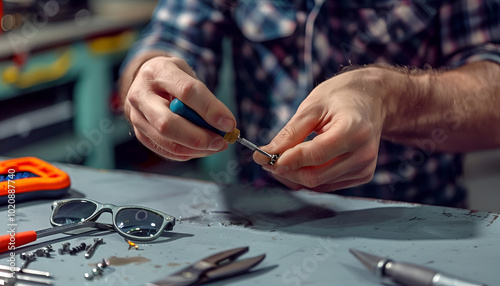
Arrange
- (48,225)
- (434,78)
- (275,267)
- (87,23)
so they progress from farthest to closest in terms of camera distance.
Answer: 1. (87,23)
2. (434,78)
3. (48,225)
4. (275,267)

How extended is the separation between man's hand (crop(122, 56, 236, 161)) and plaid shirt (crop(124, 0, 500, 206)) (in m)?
0.24

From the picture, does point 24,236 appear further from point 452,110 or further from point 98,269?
point 452,110

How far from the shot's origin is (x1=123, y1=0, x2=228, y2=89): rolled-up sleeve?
923mm

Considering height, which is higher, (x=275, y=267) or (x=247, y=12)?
(x=247, y=12)

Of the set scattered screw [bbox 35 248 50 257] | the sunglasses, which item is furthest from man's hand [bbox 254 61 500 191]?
scattered screw [bbox 35 248 50 257]

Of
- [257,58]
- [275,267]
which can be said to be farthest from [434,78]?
[275,267]

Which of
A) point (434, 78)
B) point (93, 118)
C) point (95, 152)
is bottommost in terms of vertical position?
point (95, 152)

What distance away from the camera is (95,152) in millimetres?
1679

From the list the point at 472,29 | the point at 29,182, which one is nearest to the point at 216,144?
the point at 29,182

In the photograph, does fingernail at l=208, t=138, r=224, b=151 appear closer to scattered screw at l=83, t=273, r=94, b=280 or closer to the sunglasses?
the sunglasses

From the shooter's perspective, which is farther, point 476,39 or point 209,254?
point 476,39

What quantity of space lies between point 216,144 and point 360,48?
39cm

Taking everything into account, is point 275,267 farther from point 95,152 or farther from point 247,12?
point 95,152

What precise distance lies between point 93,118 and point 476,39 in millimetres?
1164
